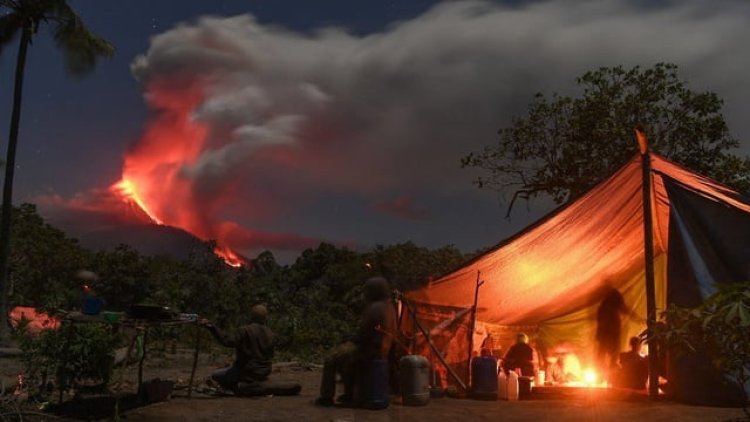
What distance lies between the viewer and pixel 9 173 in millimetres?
18422

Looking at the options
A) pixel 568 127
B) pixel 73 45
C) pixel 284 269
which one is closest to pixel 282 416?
pixel 73 45

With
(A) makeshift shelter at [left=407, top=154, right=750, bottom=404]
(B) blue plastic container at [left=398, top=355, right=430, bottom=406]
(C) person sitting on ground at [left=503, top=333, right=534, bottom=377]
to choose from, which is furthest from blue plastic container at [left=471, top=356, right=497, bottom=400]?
(C) person sitting on ground at [left=503, top=333, right=534, bottom=377]

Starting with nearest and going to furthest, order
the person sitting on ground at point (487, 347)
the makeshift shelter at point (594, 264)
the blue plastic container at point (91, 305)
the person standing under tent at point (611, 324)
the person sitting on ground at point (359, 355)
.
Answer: the blue plastic container at point (91, 305), the person sitting on ground at point (359, 355), the makeshift shelter at point (594, 264), the person sitting on ground at point (487, 347), the person standing under tent at point (611, 324)

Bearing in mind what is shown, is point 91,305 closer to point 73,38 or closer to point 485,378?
point 485,378

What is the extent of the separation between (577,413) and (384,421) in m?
2.56

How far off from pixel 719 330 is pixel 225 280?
18646 mm

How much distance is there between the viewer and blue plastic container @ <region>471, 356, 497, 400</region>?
395 inches

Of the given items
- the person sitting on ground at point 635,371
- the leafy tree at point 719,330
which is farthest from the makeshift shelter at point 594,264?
the leafy tree at point 719,330

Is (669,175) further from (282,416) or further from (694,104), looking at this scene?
(694,104)

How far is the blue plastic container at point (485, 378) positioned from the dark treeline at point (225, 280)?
5.26 ft

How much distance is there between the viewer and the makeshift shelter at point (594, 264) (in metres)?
9.55

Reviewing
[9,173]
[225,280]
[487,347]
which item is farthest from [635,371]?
[9,173]

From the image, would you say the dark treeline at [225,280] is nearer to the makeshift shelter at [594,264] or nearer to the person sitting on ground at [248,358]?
the makeshift shelter at [594,264]

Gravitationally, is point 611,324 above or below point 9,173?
below
